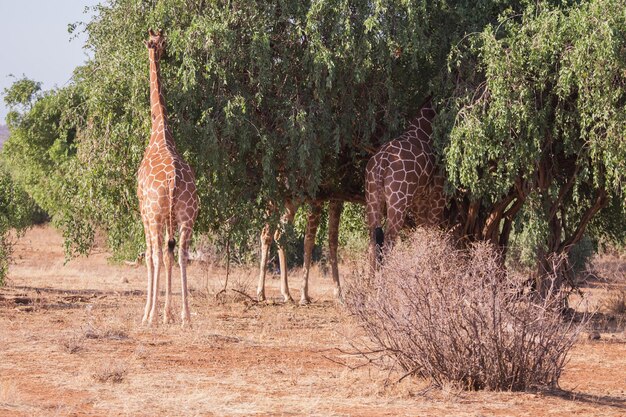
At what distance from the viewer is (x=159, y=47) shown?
15086 mm

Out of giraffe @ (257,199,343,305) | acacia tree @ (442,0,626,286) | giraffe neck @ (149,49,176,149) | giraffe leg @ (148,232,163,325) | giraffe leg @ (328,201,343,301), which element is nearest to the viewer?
acacia tree @ (442,0,626,286)

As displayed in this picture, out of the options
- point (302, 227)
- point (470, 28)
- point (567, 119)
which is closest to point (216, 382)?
point (567, 119)

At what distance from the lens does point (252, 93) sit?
15.8 meters

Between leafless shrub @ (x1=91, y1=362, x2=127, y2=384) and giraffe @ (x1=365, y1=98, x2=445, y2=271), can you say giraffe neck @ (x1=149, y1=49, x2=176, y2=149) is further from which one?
leafless shrub @ (x1=91, y1=362, x2=127, y2=384)

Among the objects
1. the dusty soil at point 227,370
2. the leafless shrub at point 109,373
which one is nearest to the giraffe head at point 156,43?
the dusty soil at point 227,370

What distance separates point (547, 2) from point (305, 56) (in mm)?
3606

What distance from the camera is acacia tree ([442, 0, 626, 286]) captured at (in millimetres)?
13477

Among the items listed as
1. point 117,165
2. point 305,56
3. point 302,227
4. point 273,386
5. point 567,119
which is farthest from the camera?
Result: point 302,227

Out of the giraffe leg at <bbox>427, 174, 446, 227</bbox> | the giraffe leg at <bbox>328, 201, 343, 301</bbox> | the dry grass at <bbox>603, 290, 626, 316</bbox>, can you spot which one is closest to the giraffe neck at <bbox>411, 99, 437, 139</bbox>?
the giraffe leg at <bbox>427, 174, 446, 227</bbox>

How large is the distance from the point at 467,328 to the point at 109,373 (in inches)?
138

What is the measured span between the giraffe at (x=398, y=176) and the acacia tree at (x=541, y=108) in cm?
65

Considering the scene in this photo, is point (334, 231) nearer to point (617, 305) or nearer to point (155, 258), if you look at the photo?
point (617, 305)

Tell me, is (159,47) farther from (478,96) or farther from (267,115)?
(478,96)

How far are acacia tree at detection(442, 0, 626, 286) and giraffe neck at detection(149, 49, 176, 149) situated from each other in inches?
162
